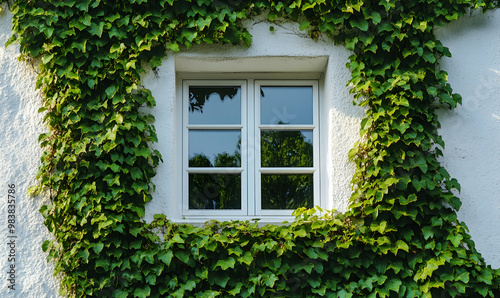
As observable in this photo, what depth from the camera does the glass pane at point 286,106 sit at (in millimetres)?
5016

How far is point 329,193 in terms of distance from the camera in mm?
Result: 4730

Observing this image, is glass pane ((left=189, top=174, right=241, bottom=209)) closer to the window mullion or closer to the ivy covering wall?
the window mullion

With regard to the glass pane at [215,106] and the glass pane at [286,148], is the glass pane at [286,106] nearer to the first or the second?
the glass pane at [286,148]

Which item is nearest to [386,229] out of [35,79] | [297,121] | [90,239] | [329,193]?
[329,193]

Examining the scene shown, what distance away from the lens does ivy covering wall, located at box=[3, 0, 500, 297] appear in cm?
445

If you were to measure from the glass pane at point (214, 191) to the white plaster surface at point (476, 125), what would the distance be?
62.0 inches

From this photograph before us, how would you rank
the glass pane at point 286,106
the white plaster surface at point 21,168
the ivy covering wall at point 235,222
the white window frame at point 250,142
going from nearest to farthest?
the ivy covering wall at point 235,222 → the white plaster surface at point 21,168 → the white window frame at point 250,142 → the glass pane at point 286,106

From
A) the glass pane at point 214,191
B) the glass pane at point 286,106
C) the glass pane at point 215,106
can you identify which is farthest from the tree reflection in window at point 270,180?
the glass pane at point 215,106

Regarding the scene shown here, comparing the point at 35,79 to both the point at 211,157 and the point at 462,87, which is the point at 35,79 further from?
the point at 462,87

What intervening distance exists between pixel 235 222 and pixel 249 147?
670 millimetres

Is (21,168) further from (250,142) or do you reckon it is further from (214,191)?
(250,142)

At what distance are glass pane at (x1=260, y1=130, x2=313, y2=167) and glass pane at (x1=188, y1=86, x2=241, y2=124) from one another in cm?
29

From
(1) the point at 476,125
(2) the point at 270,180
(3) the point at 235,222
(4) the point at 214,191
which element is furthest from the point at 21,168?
(1) the point at 476,125

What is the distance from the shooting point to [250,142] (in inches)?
195
